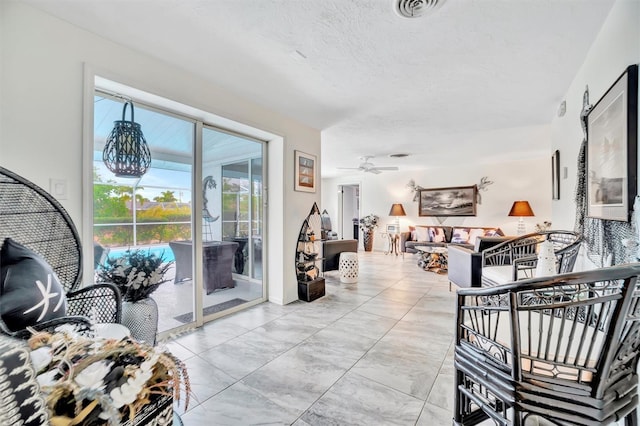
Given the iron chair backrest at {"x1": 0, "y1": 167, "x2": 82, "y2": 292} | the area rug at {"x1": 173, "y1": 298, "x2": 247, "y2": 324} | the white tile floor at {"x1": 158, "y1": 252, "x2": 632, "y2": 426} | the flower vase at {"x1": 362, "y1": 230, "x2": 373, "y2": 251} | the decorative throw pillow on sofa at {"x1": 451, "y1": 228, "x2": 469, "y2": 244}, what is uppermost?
the iron chair backrest at {"x1": 0, "y1": 167, "x2": 82, "y2": 292}

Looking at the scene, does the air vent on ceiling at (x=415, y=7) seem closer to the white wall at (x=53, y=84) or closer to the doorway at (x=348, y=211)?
the white wall at (x=53, y=84)

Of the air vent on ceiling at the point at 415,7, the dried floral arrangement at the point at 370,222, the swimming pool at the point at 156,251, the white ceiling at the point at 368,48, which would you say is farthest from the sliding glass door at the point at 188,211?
the dried floral arrangement at the point at 370,222

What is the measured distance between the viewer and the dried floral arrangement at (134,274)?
182 centimetres

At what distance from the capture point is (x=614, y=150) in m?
1.36

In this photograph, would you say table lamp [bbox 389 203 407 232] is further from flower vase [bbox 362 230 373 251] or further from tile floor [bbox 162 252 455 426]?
tile floor [bbox 162 252 455 426]

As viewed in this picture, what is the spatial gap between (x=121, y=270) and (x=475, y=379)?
2.13m

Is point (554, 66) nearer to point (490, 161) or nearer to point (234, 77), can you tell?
point (234, 77)

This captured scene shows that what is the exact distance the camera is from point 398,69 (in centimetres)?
220

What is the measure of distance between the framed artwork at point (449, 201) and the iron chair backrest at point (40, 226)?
23.3 feet

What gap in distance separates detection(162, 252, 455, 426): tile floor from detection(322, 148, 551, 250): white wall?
388 centimetres

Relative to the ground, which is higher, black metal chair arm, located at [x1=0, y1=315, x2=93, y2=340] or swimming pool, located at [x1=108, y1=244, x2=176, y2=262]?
swimming pool, located at [x1=108, y1=244, x2=176, y2=262]

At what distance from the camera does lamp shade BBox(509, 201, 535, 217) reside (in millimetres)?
5762

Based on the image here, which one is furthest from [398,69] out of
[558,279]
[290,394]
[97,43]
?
[290,394]

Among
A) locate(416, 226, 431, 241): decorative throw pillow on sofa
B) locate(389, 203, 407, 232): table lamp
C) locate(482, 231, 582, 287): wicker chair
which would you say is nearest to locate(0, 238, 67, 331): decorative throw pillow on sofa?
locate(482, 231, 582, 287): wicker chair
